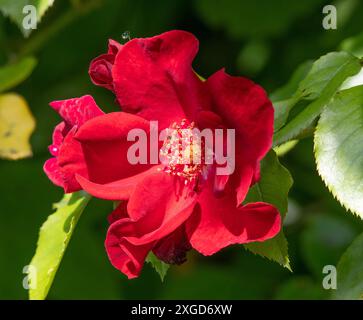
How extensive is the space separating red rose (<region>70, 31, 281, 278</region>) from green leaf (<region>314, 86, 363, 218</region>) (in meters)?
→ 0.12

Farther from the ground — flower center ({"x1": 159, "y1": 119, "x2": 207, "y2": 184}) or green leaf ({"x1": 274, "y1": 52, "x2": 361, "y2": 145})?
green leaf ({"x1": 274, "y1": 52, "x2": 361, "y2": 145})

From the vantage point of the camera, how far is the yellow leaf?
1643 millimetres

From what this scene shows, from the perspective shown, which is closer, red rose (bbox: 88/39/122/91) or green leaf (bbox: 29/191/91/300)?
red rose (bbox: 88/39/122/91)

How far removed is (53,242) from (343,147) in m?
0.48

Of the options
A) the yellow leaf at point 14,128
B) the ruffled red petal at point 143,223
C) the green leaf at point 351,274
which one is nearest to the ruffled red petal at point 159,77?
the ruffled red petal at point 143,223

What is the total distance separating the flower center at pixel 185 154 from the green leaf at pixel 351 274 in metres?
0.31

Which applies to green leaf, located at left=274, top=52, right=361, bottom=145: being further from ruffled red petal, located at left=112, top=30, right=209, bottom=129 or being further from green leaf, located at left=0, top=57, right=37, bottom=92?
green leaf, located at left=0, top=57, right=37, bottom=92

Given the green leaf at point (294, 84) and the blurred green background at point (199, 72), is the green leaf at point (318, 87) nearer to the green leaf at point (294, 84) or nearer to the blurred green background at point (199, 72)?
the green leaf at point (294, 84)

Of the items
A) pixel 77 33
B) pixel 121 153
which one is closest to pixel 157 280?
pixel 77 33

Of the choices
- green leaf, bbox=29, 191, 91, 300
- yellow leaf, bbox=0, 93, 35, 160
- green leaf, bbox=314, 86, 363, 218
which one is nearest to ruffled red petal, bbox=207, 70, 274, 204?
green leaf, bbox=314, 86, 363, 218

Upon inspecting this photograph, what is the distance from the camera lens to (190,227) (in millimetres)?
1140

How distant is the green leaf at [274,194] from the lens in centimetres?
117

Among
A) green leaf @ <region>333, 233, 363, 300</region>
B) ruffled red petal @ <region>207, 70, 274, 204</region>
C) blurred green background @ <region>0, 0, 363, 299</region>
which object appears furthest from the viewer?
blurred green background @ <region>0, 0, 363, 299</region>

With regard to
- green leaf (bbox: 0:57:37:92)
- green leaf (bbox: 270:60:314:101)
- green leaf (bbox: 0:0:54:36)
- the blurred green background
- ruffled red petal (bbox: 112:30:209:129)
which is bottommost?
the blurred green background
